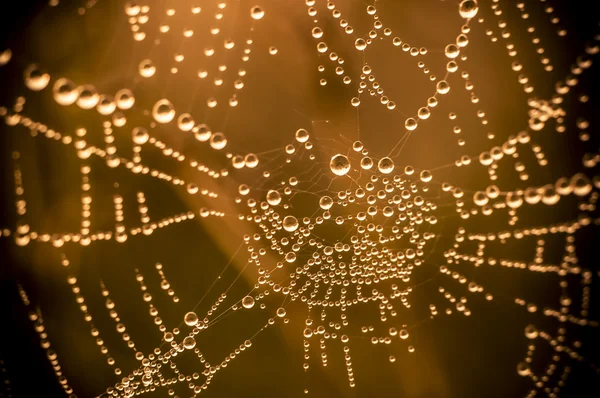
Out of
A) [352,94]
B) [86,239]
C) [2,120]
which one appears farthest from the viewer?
[352,94]

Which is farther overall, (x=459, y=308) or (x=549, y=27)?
(x=459, y=308)

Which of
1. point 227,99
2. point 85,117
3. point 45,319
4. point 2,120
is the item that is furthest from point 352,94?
point 45,319

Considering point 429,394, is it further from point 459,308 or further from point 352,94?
point 352,94

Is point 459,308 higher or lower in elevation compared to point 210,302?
lower

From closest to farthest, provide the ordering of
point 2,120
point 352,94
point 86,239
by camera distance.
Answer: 1. point 2,120
2. point 86,239
3. point 352,94

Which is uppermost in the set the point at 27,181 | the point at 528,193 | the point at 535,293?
the point at 27,181

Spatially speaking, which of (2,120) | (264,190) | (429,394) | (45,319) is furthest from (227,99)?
(429,394)
